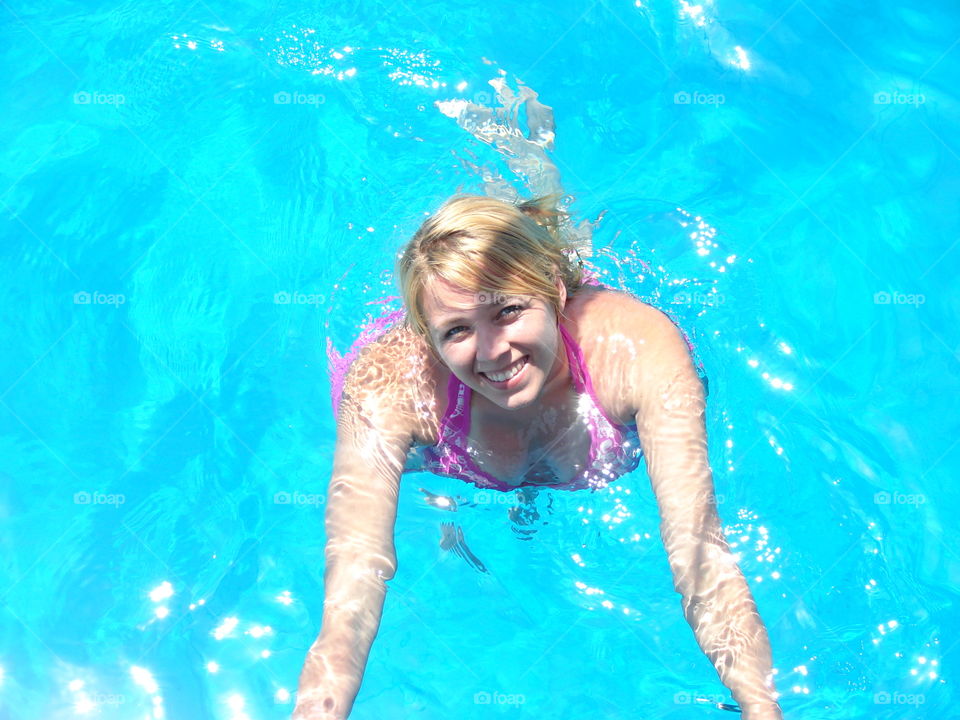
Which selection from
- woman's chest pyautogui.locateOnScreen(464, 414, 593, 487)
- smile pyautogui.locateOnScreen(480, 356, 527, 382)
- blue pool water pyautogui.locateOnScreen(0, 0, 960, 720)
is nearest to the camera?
smile pyautogui.locateOnScreen(480, 356, 527, 382)

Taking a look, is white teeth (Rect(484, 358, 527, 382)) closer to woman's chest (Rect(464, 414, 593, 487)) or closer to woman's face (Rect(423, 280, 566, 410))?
woman's face (Rect(423, 280, 566, 410))

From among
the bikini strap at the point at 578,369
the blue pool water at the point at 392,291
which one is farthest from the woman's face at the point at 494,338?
the blue pool water at the point at 392,291

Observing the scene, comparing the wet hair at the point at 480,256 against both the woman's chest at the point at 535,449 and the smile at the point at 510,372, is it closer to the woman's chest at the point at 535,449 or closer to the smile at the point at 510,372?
the smile at the point at 510,372

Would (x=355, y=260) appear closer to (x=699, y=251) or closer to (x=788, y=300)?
(x=699, y=251)

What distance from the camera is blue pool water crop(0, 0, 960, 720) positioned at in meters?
3.50

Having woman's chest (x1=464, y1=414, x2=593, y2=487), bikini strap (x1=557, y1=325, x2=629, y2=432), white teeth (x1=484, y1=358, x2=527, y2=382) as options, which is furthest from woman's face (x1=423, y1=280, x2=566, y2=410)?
woman's chest (x1=464, y1=414, x2=593, y2=487)

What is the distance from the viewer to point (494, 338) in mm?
2605

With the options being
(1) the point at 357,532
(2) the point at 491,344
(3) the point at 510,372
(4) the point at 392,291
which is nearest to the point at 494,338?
(2) the point at 491,344

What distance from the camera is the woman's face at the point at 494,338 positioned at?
102 inches

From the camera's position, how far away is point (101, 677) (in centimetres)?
347

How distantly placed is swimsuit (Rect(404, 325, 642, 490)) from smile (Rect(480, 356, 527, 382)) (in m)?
0.33

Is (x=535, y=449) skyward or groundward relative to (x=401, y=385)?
groundward

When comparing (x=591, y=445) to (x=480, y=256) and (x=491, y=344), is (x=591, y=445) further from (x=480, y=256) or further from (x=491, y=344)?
(x=480, y=256)

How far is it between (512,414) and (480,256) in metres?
0.68
